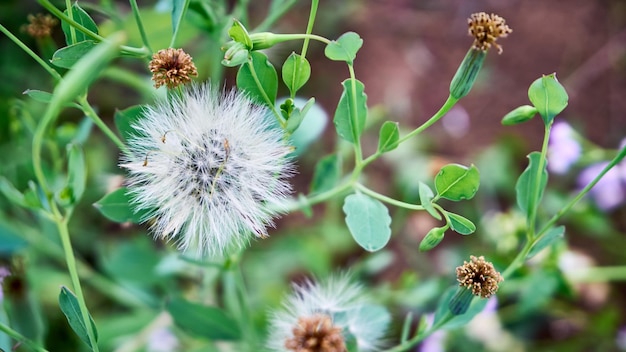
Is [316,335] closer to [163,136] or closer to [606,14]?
[163,136]

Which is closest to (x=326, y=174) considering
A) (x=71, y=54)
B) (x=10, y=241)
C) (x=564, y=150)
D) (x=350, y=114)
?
(x=350, y=114)

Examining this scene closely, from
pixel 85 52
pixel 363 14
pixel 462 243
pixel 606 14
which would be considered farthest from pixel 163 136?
pixel 606 14

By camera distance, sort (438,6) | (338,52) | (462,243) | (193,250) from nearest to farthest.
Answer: (338,52) → (193,250) → (462,243) → (438,6)

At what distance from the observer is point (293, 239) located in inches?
72.1

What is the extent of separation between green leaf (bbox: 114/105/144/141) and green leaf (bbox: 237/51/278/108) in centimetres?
16

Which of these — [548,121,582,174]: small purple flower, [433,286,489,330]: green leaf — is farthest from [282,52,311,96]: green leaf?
[548,121,582,174]: small purple flower

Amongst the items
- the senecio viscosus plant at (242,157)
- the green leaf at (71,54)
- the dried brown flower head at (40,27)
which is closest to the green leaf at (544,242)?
the senecio viscosus plant at (242,157)

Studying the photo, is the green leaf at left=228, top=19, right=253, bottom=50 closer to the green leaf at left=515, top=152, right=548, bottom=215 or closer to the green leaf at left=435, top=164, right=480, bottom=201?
the green leaf at left=435, top=164, right=480, bottom=201

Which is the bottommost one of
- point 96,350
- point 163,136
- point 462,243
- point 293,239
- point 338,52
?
point 96,350

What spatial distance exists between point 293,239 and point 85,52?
1092 millimetres

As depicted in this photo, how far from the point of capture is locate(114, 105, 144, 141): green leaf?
88 centimetres

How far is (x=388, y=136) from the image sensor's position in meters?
0.86

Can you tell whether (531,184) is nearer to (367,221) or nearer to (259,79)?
(367,221)

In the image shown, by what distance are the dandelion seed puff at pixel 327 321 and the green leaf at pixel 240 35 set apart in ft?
1.31
